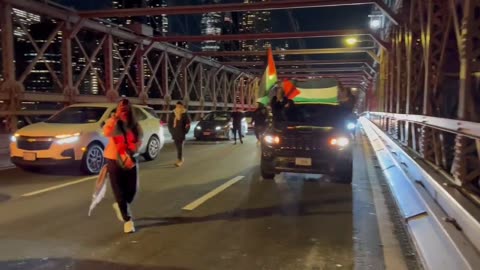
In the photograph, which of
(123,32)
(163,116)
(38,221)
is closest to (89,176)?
(38,221)

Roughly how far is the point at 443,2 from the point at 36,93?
43.2ft

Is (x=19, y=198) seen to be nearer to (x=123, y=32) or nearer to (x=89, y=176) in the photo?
(x=89, y=176)

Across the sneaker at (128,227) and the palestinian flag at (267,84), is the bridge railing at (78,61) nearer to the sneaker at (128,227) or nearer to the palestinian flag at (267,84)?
the palestinian flag at (267,84)

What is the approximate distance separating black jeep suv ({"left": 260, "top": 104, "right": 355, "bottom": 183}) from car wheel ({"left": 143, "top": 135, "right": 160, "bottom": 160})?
194 inches

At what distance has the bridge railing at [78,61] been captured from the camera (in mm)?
14984

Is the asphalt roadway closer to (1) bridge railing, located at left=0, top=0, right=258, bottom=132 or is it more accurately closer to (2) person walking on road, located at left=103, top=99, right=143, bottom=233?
(2) person walking on road, located at left=103, top=99, right=143, bottom=233

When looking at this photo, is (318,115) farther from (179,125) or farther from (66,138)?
(66,138)

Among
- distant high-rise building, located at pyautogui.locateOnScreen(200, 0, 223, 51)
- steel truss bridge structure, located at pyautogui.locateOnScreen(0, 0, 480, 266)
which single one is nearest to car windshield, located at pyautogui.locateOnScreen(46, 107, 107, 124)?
steel truss bridge structure, located at pyautogui.locateOnScreen(0, 0, 480, 266)

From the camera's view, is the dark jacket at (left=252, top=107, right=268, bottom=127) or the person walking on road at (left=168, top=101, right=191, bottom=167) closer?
the person walking on road at (left=168, top=101, right=191, bottom=167)

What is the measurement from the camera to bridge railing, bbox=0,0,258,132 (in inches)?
590

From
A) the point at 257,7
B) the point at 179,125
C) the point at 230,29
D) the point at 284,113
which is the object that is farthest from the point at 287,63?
the point at 284,113

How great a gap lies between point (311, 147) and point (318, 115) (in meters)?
1.10

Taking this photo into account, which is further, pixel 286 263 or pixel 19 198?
pixel 19 198

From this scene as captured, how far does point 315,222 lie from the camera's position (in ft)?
21.3
